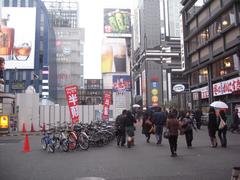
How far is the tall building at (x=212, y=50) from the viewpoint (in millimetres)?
28156

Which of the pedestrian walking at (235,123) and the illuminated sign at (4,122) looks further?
the illuminated sign at (4,122)

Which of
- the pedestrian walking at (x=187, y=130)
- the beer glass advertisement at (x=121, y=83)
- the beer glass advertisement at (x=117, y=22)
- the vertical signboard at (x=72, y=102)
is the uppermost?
the beer glass advertisement at (x=117, y=22)

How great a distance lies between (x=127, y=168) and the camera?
895 cm

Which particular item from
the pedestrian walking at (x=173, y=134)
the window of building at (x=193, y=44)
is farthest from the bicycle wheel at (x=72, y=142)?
the window of building at (x=193, y=44)

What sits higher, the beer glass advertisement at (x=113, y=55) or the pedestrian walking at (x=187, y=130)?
the beer glass advertisement at (x=113, y=55)

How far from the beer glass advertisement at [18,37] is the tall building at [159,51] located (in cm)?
3002

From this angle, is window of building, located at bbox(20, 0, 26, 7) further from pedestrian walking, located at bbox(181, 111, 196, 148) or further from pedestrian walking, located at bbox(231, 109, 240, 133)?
pedestrian walking, located at bbox(181, 111, 196, 148)

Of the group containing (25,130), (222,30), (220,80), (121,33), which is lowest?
(25,130)

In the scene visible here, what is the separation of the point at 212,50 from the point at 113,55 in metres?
74.5

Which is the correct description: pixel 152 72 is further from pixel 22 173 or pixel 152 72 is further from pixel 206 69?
pixel 22 173

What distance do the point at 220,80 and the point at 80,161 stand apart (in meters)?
24.6

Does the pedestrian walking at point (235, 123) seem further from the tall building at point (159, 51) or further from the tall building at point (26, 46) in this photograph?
the tall building at point (159, 51)

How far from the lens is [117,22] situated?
101062 millimetres

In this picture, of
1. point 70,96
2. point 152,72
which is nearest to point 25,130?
point 70,96
